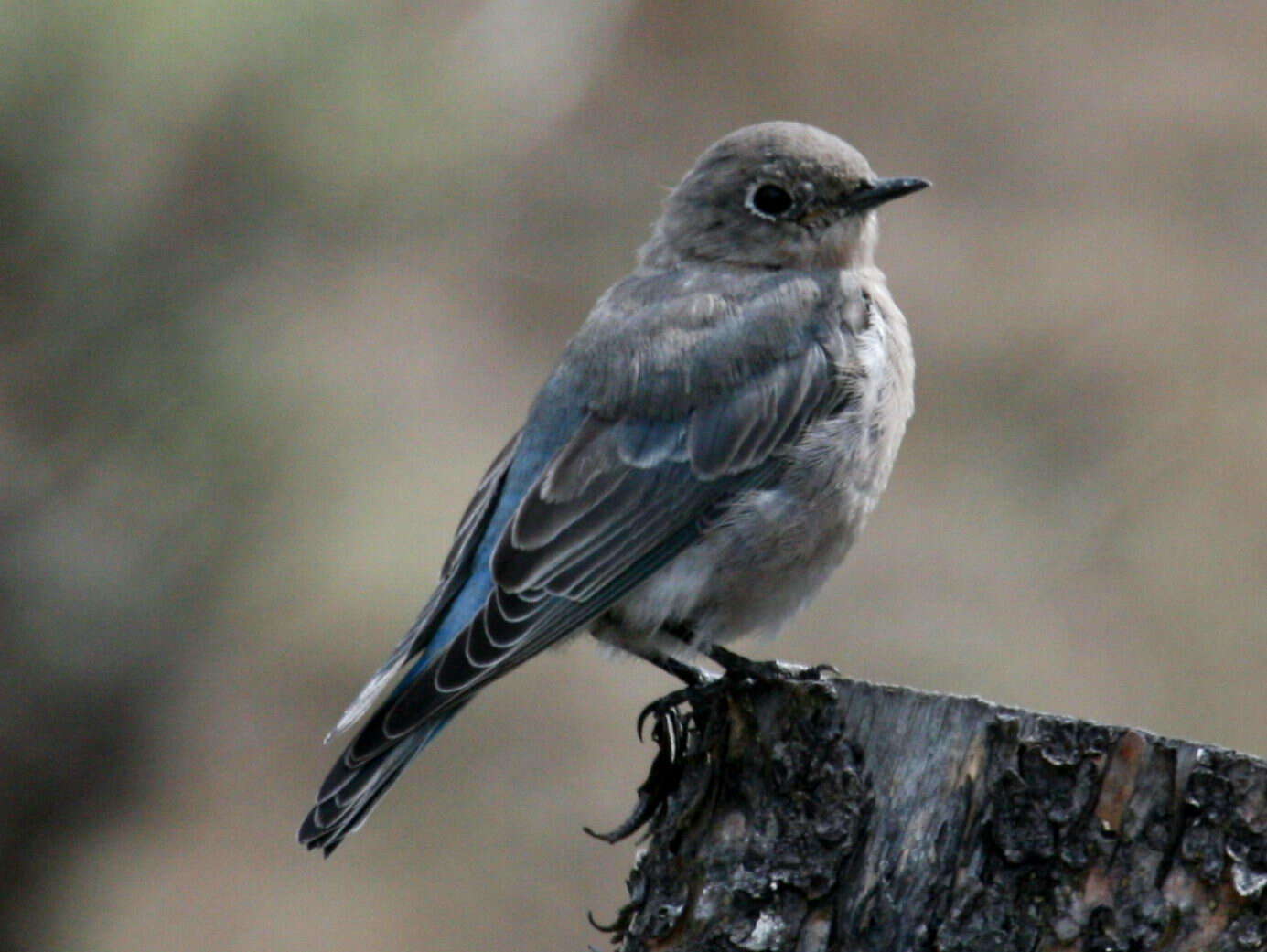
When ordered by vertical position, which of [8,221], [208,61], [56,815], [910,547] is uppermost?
[910,547]

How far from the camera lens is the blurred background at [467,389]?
6.34 m

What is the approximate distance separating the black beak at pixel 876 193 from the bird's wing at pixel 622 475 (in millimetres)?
378

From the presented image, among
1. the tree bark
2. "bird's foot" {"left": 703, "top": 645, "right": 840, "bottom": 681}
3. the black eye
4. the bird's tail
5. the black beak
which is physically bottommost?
the bird's tail

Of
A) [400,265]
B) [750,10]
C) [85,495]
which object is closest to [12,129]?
[85,495]

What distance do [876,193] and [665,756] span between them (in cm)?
191

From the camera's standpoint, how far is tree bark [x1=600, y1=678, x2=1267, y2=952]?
3100 mm

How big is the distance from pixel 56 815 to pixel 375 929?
1794 mm

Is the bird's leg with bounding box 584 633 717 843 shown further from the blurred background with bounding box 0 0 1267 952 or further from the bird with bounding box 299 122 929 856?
the blurred background with bounding box 0 0 1267 952

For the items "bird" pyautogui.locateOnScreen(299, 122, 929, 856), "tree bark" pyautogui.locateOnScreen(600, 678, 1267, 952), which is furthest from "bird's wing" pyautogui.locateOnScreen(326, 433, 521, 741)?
"tree bark" pyautogui.locateOnScreen(600, 678, 1267, 952)

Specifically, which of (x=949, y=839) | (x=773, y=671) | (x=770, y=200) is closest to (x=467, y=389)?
(x=770, y=200)

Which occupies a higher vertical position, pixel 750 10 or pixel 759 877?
pixel 750 10

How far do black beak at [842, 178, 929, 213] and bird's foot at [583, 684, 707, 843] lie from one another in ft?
5.64

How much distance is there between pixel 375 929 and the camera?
8180mm

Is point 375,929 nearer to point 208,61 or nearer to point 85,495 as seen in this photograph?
point 85,495
